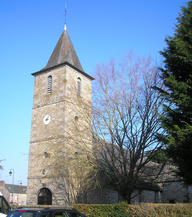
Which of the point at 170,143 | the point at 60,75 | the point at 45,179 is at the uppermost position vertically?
the point at 60,75

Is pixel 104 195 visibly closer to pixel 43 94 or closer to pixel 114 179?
pixel 114 179

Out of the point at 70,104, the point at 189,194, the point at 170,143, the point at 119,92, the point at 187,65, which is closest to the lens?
the point at 170,143

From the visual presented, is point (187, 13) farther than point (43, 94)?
No

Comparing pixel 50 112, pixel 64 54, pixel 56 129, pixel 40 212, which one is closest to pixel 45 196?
pixel 56 129

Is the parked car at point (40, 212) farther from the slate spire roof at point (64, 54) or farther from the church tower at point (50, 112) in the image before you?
the slate spire roof at point (64, 54)

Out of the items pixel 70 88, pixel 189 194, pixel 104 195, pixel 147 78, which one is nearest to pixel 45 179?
pixel 104 195

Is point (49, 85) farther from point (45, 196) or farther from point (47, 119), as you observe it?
point (45, 196)

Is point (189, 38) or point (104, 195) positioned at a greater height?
point (189, 38)

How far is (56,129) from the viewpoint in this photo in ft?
59.2

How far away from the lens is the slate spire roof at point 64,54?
823 inches

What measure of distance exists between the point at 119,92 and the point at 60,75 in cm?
759

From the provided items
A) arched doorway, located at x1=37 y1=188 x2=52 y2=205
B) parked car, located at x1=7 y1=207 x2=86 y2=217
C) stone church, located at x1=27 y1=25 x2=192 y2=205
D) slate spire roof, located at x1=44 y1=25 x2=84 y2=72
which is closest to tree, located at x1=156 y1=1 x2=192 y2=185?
parked car, located at x1=7 y1=207 x2=86 y2=217

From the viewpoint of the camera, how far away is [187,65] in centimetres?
1016

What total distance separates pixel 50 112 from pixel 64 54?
5893 millimetres
